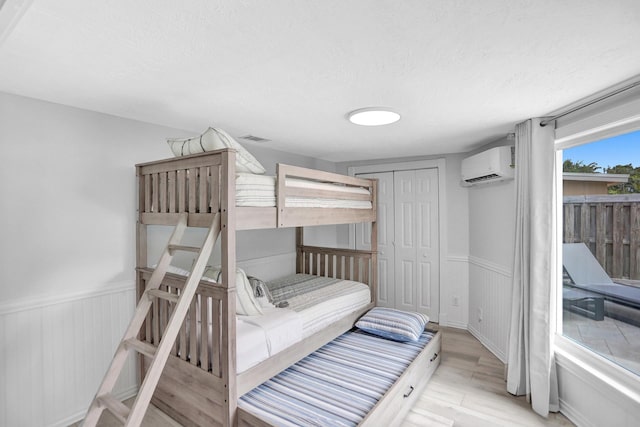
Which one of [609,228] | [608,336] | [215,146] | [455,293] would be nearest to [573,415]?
[608,336]

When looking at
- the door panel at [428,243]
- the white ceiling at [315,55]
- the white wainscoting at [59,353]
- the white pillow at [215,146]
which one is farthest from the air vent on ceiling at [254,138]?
the door panel at [428,243]

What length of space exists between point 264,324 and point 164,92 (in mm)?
1662

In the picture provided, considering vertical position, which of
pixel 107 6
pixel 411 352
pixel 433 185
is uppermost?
pixel 107 6

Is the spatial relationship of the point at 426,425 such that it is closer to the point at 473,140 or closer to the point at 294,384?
the point at 294,384

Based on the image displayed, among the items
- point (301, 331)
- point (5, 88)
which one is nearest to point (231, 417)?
point (301, 331)

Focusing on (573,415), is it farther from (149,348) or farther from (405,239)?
(149,348)

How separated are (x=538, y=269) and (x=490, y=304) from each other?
1.19 meters

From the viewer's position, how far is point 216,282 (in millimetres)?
2252

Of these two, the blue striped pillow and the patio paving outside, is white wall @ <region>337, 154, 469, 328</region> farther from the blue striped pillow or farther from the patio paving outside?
the patio paving outside

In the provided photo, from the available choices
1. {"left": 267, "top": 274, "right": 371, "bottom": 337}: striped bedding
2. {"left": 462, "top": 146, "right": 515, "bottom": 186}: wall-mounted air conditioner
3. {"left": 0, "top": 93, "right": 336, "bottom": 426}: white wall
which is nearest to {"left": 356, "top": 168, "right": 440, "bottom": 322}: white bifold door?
{"left": 462, "top": 146, "right": 515, "bottom": 186}: wall-mounted air conditioner

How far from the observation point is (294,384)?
2250 millimetres

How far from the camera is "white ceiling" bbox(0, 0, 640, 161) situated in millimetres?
1169

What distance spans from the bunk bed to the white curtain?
804 millimetres

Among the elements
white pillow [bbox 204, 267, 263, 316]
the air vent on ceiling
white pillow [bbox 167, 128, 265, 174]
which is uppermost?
the air vent on ceiling
